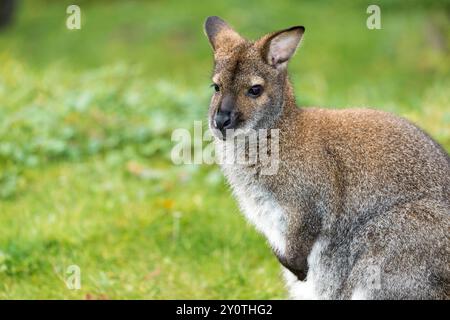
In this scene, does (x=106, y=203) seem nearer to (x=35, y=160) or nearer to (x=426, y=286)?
(x=35, y=160)

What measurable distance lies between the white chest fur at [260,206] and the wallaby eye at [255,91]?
49 centimetres

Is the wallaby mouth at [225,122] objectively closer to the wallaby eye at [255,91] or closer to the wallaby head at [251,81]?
the wallaby head at [251,81]

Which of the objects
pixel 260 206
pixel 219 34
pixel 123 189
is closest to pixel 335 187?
pixel 260 206

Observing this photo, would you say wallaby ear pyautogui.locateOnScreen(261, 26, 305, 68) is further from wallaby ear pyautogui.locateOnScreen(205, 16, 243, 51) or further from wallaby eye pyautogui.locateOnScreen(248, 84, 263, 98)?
wallaby ear pyautogui.locateOnScreen(205, 16, 243, 51)

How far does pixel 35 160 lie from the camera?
333 inches

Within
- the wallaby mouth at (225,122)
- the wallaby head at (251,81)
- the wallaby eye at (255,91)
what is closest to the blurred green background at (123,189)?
the wallaby head at (251,81)

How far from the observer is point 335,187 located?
5.14m

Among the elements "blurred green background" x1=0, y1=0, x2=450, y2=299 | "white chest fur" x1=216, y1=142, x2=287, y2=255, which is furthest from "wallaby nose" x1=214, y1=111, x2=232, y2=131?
"blurred green background" x1=0, y1=0, x2=450, y2=299

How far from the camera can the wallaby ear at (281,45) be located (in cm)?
518

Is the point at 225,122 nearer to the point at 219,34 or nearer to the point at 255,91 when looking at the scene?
the point at 255,91

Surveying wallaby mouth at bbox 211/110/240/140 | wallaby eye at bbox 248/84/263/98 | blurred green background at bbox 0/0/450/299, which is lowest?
blurred green background at bbox 0/0/450/299

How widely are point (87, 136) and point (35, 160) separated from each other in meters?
0.79

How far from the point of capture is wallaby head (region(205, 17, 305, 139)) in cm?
509

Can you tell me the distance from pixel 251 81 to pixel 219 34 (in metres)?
0.62
